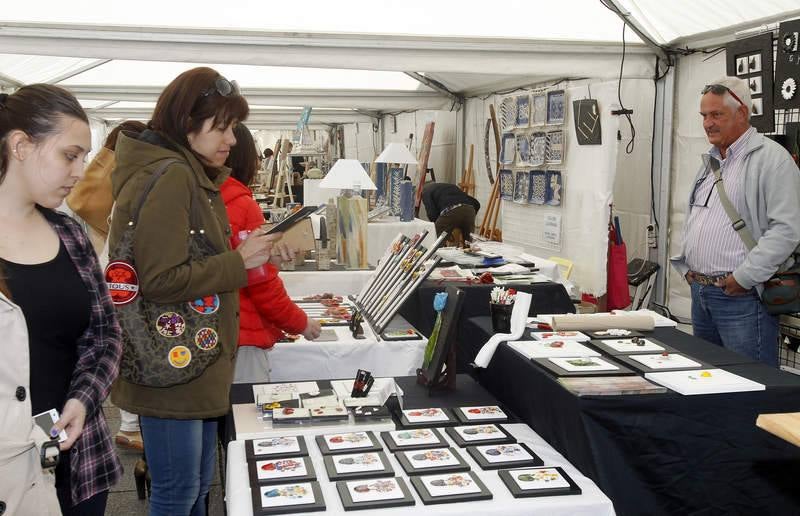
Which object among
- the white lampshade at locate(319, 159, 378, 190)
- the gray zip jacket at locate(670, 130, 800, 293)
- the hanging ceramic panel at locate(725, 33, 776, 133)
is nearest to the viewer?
the gray zip jacket at locate(670, 130, 800, 293)

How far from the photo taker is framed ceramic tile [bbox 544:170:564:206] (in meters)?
5.06

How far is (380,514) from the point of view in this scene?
139 cm

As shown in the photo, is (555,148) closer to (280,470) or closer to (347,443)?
(347,443)

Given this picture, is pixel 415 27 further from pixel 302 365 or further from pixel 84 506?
pixel 84 506

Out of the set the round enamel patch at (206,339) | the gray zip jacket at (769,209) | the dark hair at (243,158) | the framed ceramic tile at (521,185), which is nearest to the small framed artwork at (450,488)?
the round enamel patch at (206,339)

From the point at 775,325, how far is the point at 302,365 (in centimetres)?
184

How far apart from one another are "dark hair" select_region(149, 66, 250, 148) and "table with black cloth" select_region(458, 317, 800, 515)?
1.04m

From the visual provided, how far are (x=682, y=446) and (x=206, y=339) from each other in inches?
46.1

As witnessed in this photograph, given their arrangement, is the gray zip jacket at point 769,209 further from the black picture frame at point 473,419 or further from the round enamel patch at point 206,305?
the round enamel patch at point 206,305

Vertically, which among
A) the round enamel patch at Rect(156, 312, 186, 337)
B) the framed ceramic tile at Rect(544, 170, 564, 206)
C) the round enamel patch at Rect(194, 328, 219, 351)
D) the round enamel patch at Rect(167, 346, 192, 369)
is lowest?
the round enamel patch at Rect(167, 346, 192, 369)

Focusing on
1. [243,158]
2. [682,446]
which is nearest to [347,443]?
[682,446]

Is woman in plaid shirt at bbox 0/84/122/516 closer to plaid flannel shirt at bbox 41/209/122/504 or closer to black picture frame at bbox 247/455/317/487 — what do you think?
plaid flannel shirt at bbox 41/209/122/504

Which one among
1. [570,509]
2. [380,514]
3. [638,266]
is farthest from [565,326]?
[638,266]

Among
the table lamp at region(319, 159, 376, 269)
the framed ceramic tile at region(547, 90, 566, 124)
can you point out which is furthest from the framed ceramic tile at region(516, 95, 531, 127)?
the table lamp at region(319, 159, 376, 269)
